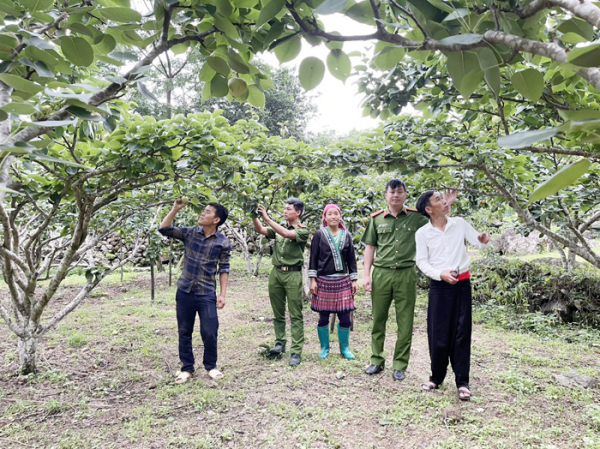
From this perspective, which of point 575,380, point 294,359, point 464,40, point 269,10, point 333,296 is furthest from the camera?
point 333,296

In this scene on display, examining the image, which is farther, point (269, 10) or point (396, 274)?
point (396, 274)

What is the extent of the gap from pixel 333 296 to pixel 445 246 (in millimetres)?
1301

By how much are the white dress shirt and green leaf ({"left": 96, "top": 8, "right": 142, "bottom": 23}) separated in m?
2.39

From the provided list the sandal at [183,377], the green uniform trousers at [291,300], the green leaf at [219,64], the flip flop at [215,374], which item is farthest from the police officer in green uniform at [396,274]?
the green leaf at [219,64]

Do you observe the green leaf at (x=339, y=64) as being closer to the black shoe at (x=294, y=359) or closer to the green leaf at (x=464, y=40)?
the green leaf at (x=464, y=40)

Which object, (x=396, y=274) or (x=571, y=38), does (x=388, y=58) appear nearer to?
(x=571, y=38)

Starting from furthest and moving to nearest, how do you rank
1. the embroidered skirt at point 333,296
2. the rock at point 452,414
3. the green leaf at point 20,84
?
the embroidered skirt at point 333,296, the rock at point 452,414, the green leaf at point 20,84

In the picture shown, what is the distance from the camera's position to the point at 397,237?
3.14 meters

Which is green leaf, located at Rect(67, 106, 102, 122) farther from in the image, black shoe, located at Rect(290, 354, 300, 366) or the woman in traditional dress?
black shoe, located at Rect(290, 354, 300, 366)

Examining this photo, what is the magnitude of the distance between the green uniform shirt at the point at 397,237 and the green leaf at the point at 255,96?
2.32 m

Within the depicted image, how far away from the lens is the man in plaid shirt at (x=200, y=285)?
311 cm

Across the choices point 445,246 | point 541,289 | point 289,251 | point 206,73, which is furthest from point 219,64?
point 541,289

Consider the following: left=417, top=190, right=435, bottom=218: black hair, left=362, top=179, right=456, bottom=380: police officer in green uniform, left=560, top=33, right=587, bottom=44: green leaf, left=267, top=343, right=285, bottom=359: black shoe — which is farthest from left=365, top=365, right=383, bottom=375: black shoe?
left=560, top=33, right=587, bottom=44: green leaf

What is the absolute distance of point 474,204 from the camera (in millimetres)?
4402
